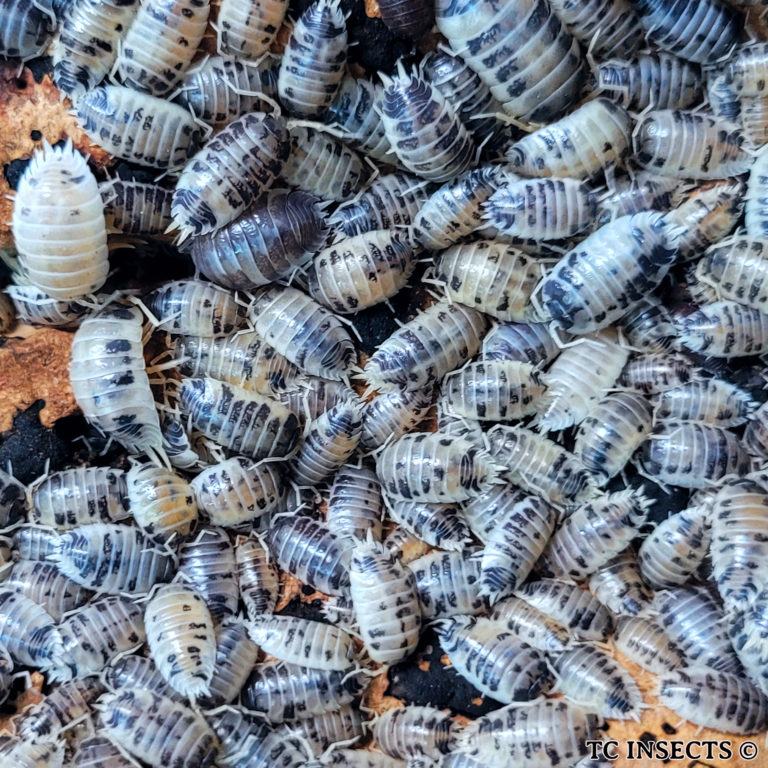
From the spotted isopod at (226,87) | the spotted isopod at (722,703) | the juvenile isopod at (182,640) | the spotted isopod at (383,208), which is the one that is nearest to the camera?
the spotted isopod at (722,703)

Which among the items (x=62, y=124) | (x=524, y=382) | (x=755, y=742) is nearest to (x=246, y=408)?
(x=524, y=382)

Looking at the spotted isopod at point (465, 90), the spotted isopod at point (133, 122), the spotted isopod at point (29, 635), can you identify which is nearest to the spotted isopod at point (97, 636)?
the spotted isopod at point (29, 635)

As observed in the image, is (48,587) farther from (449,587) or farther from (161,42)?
(161,42)

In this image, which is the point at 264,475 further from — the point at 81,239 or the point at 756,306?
the point at 756,306

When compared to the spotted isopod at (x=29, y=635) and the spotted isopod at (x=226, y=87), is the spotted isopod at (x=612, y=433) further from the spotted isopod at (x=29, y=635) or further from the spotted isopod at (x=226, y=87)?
the spotted isopod at (x=29, y=635)

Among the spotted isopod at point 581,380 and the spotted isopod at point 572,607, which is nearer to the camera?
the spotted isopod at point 572,607

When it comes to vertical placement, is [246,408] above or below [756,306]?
below
